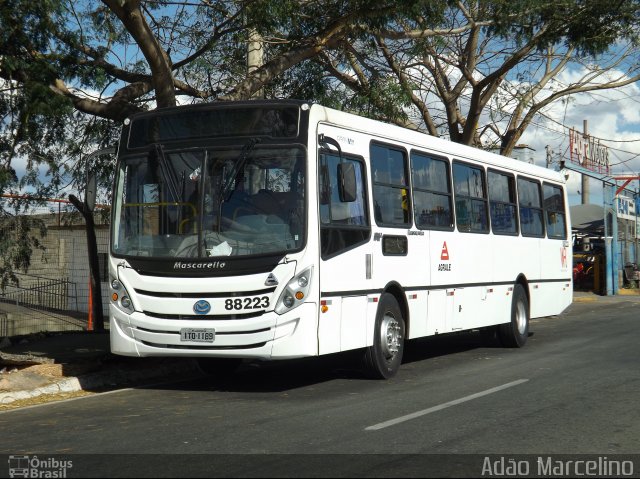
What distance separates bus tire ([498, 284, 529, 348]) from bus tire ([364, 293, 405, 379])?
4.27m

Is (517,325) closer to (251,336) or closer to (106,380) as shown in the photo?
(251,336)

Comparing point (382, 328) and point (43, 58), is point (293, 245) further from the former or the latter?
point (43, 58)

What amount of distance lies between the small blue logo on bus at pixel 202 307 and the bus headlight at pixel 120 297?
880 millimetres

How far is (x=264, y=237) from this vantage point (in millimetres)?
9852

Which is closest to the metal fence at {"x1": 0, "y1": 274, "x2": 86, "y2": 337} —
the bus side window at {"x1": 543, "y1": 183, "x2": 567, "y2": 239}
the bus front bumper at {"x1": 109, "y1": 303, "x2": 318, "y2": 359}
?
the bus side window at {"x1": 543, "y1": 183, "x2": 567, "y2": 239}

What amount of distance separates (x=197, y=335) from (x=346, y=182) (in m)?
2.37

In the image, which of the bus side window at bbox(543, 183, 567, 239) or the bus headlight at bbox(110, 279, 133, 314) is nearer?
the bus headlight at bbox(110, 279, 133, 314)

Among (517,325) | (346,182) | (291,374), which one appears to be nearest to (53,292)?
(517,325)

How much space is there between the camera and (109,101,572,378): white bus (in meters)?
9.76

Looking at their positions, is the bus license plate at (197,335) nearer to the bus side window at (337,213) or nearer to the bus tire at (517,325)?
the bus side window at (337,213)

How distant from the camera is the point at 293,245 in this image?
975cm

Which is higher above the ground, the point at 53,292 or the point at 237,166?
the point at 237,166

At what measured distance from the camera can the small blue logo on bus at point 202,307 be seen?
9.85 metres

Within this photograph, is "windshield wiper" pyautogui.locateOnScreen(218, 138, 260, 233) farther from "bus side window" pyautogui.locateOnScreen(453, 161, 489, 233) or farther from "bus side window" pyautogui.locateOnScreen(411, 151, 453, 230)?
"bus side window" pyautogui.locateOnScreen(453, 161, 489, 233)
